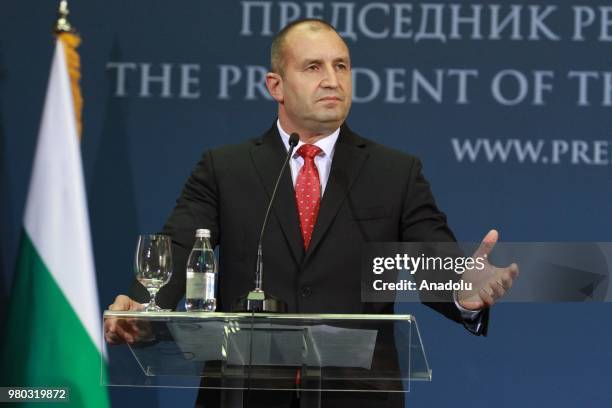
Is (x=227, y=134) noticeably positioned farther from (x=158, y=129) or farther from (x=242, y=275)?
(x=242, y=275)

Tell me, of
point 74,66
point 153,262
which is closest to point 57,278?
point 74,66

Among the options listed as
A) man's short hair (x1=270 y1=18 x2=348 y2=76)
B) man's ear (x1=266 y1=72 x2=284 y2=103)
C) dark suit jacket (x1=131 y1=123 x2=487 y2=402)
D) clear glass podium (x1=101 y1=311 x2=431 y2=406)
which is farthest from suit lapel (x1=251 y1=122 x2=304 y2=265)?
clear glass podium (x1=101 y1=311 x2=431 y2=406)

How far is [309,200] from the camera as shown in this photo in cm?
331

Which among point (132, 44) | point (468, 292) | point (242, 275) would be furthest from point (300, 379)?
point (132, 44)

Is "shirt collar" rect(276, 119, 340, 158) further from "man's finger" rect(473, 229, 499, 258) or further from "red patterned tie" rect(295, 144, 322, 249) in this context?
"man's finger" rect(473, 229, 499, 258)

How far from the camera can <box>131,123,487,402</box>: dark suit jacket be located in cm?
317

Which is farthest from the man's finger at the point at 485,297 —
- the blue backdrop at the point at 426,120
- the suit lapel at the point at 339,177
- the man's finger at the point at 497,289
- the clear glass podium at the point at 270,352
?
the blue backdrop at the point at 426,120

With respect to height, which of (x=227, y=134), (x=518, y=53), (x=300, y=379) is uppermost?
(x=518, y=53)

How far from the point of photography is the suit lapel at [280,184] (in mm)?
3230

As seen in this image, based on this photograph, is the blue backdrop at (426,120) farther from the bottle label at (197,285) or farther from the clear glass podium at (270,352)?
the clear glass podium at (270,352)

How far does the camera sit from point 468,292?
8.96ft

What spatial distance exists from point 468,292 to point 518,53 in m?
2.53

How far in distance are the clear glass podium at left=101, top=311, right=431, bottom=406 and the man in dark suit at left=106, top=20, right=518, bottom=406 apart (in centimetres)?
41

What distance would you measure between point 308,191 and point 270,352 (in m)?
0.87
